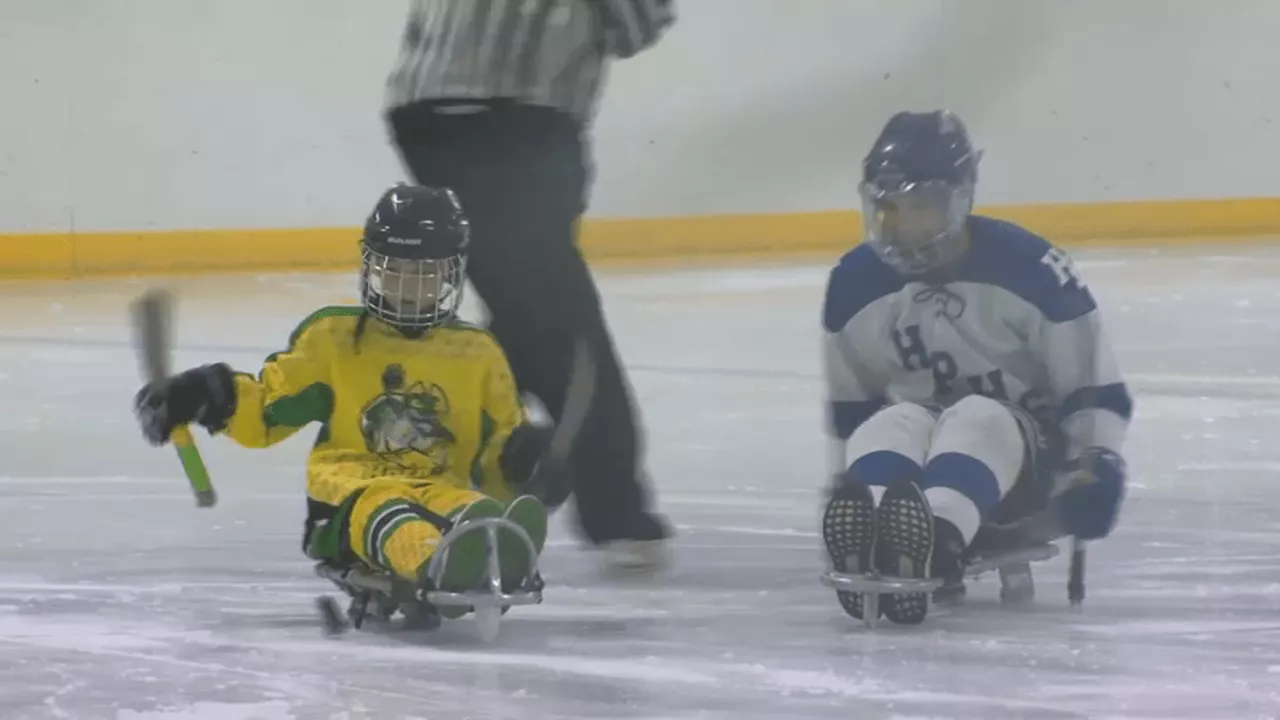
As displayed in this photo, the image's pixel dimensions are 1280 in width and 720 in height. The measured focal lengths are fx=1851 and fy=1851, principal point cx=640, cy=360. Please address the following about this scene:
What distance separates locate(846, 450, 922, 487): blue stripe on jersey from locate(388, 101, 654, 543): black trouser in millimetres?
400

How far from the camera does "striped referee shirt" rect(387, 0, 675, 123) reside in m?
2.04

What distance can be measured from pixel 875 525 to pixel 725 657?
0.57 feet

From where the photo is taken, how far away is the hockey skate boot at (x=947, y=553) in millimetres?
1636

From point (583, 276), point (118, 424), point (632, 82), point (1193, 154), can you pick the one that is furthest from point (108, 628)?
point (1193, 154)

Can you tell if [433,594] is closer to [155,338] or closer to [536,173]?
[155,338]

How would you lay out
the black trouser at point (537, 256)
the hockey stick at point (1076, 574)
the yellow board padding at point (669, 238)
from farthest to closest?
the yellow board padding at point (669, 238), the black trouser at point (537, 256), the hockey stick at point (1076, 574)

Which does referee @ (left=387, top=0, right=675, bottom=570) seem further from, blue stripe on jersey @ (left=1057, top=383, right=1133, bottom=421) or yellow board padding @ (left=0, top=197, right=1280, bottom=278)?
yellow board padding @ (left=0, top=197, right=1280, bottom=278)

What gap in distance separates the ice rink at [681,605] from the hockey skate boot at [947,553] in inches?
2.3

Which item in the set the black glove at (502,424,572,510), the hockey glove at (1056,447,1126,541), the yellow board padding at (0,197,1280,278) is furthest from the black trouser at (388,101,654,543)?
the yellow board padding at (0,197,1280,278)

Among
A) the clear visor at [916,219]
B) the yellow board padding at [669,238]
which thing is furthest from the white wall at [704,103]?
the clear visor at [916,219]

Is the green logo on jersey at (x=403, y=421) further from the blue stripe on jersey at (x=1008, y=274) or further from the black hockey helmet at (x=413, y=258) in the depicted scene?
the blue stripe on jersey at (x=1008, y=274)

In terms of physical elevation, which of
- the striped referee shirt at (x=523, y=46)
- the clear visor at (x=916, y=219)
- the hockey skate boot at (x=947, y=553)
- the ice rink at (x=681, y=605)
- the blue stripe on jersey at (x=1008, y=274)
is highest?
the striped referee shirt at (x=523, y=46)

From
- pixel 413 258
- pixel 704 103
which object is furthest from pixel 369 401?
pixel 704 103

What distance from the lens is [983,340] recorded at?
1.78 m
